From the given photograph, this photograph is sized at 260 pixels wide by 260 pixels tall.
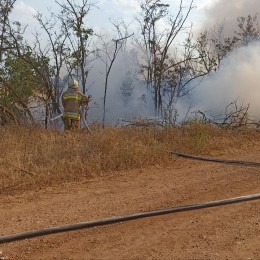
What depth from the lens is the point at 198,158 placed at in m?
7.56

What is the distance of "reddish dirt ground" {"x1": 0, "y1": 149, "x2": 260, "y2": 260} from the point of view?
355 cm

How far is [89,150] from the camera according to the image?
709 cm

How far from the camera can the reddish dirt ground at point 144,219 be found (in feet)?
11.7

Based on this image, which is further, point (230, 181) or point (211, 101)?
point (211, 101)

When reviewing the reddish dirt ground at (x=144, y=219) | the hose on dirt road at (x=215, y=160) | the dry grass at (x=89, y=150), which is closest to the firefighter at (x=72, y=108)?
the dry grass at (x=89, y=150)

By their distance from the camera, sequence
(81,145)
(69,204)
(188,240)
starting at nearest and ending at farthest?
1. (188,240)
2. (69,204)
3. (81,145)

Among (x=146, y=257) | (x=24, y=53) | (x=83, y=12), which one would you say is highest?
(x=83, y=12)

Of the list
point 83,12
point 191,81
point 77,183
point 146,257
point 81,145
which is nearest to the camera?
point 146,257

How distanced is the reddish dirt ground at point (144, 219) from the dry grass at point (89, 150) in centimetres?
29

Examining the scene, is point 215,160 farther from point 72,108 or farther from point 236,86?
point 236,86

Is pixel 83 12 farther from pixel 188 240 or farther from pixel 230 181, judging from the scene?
pixel 188 240

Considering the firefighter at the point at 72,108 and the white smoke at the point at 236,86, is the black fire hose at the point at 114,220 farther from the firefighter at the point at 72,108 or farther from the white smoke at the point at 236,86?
the white smoke at the point at 236,86

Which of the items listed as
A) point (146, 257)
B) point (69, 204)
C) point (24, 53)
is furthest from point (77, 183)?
point (24, 53)

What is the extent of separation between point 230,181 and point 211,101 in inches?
385
